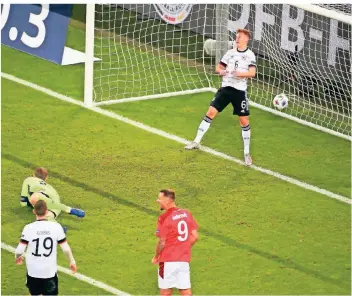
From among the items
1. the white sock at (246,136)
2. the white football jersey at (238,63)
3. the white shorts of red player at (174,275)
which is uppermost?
the white football jersey at (238,63)

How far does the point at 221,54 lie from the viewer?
2339 centimetres

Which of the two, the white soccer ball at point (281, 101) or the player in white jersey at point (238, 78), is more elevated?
the white soccer ball at point (281, 101)

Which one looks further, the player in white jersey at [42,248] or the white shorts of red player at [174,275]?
the white shorts of red player at [174,275]

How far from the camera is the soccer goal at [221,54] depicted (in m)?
21.9

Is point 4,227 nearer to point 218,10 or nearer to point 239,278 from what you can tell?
point 239,278

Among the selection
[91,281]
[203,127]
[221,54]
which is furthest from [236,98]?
[91,281]

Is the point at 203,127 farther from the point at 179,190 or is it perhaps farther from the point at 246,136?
the point at 179,190

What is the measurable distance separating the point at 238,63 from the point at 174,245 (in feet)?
16.9

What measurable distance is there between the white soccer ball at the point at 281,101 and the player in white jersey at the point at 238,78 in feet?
7.86

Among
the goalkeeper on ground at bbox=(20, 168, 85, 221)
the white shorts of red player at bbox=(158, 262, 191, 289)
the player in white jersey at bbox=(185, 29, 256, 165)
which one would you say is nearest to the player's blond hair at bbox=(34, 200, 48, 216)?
the white shorts of red player at bbox=(158, 262, 191, 289)

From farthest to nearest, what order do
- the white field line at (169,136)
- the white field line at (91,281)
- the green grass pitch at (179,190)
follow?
the white field line at (169,136), the green grass pitch at (179,190), the white field line at (91,281)

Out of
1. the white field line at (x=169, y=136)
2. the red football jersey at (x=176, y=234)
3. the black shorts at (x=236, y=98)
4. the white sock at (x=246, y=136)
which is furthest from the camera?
the white sock at (x=246, y=136)

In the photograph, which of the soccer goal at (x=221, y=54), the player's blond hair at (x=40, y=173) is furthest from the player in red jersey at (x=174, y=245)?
the soccer goal at (x=221, y=54)

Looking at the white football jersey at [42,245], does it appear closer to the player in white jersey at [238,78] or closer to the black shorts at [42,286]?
the black shorts at [42,286]
